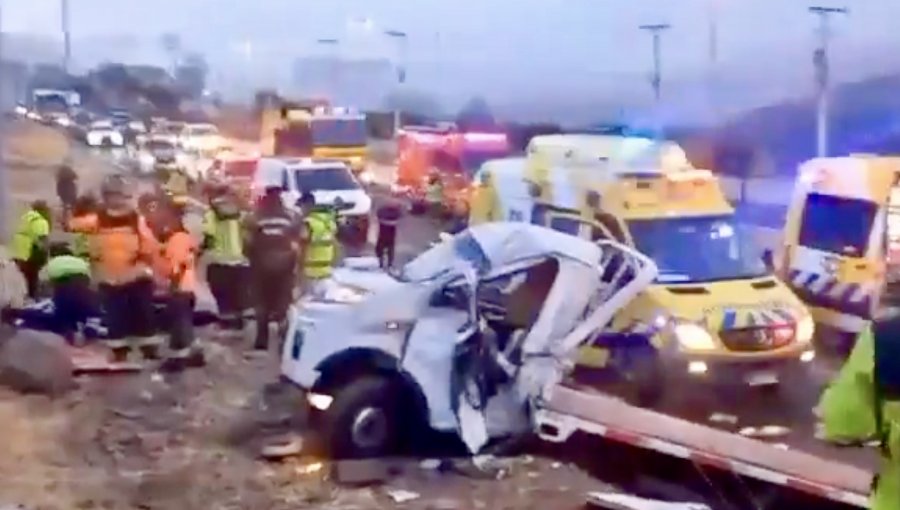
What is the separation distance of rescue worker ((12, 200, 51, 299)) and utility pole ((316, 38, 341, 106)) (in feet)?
2.15

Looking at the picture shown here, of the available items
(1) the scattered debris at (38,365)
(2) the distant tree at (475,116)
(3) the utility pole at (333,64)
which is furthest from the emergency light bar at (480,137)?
(1) the scattered debris at (38,365)

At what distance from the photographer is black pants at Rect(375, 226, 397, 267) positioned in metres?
2.94

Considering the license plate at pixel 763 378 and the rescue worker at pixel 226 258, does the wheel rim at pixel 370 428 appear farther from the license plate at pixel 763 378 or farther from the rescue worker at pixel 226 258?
the license plate at pixel 763 378

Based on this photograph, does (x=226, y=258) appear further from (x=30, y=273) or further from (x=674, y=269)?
(x=674, y=269)

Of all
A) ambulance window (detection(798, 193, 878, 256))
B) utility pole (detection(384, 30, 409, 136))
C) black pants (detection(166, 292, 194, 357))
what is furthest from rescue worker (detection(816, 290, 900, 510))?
black pants (detection(166, 292, 194, 357))

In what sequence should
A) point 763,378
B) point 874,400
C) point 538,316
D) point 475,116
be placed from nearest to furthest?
point 874,400 → point 763,378 → point 538,316 → point 475,116

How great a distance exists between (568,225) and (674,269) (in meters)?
0.22

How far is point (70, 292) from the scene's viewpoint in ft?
10.3

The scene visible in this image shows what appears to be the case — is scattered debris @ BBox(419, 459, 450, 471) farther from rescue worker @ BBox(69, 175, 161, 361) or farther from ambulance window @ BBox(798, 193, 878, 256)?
ambulance window @ BBox(798, 193, 878, 256)

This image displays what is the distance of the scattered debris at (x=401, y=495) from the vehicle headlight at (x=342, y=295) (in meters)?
0.37

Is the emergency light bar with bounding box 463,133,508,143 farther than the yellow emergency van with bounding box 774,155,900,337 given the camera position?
Yes

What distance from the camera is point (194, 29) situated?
306cm

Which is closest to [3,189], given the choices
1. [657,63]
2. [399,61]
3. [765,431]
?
[399,61]

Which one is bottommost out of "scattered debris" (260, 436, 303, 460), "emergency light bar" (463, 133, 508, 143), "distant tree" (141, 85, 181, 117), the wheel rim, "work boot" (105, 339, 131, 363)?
"scattered debris" (260, 436, 303, 460)
